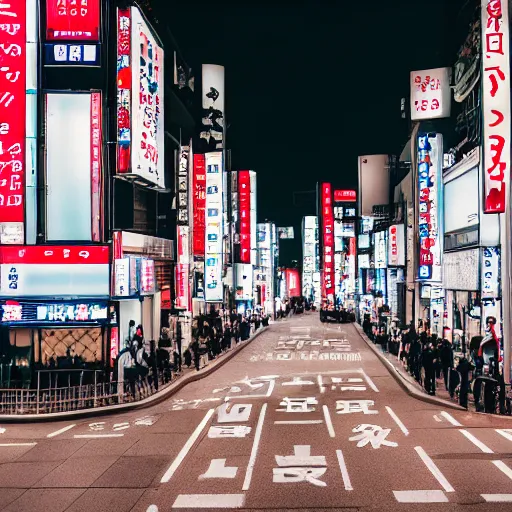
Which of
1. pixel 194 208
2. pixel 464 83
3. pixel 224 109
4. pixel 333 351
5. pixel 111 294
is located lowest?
pixel 333 351

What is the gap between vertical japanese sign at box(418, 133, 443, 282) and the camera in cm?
3784

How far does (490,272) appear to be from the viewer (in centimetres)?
2759

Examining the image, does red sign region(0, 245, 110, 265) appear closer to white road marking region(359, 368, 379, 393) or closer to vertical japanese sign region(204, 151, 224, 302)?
white road marking region(359, 368, 379, 393)

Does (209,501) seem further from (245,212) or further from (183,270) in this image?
(245,212)

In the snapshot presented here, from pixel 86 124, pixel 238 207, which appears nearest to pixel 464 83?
pixel 86 124

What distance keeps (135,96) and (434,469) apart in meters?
19.9

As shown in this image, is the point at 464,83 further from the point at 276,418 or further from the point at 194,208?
the point at 276,418

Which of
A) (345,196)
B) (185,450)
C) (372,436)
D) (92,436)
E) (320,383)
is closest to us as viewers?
(185,450)

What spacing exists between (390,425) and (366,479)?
6.02 m

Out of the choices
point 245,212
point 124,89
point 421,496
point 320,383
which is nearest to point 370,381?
point 320,383

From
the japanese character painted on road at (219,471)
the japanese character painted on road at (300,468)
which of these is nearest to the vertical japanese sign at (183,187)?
the japanese character painted on road at (300,468)

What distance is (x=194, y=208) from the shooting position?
4425 cm

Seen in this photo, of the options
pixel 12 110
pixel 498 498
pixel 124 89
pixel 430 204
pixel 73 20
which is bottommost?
pixel 498 498

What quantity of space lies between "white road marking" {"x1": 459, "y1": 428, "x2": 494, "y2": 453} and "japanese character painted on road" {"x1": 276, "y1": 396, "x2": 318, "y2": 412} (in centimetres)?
493
